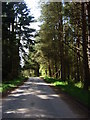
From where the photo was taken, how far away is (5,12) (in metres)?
36.8

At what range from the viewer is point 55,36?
109 feet

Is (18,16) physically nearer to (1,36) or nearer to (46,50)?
(46,50)

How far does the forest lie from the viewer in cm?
2119

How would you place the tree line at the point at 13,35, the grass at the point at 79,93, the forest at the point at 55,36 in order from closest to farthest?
the grass at the point at 79,93
the forest at the point at 55,36
the tree line at the point at 13,35

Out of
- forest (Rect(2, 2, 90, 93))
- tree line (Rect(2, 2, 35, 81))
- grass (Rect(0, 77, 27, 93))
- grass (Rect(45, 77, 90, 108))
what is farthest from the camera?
tree line (Rect(2, 2, 35, 81))

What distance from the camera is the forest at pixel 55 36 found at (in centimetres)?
2119

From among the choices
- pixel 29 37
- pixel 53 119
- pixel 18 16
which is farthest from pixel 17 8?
pixel 53 119

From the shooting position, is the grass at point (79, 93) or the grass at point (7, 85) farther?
the grass at point (7, 85)

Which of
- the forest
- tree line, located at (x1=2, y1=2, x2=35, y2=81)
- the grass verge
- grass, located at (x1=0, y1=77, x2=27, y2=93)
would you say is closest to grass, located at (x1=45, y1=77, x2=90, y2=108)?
the forest

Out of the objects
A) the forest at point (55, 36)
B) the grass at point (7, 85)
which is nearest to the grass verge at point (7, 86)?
the grass at point (7, 85)

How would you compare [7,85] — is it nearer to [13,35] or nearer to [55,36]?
[55,36]

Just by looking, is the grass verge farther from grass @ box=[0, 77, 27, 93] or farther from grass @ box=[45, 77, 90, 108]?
grass @ box=[45, 77, 90, 108]

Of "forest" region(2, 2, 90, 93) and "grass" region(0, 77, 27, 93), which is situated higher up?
"forest" region(2, 2, 90, 93)

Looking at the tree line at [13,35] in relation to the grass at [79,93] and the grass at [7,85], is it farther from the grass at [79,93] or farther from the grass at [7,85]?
the grass at [79,93]
